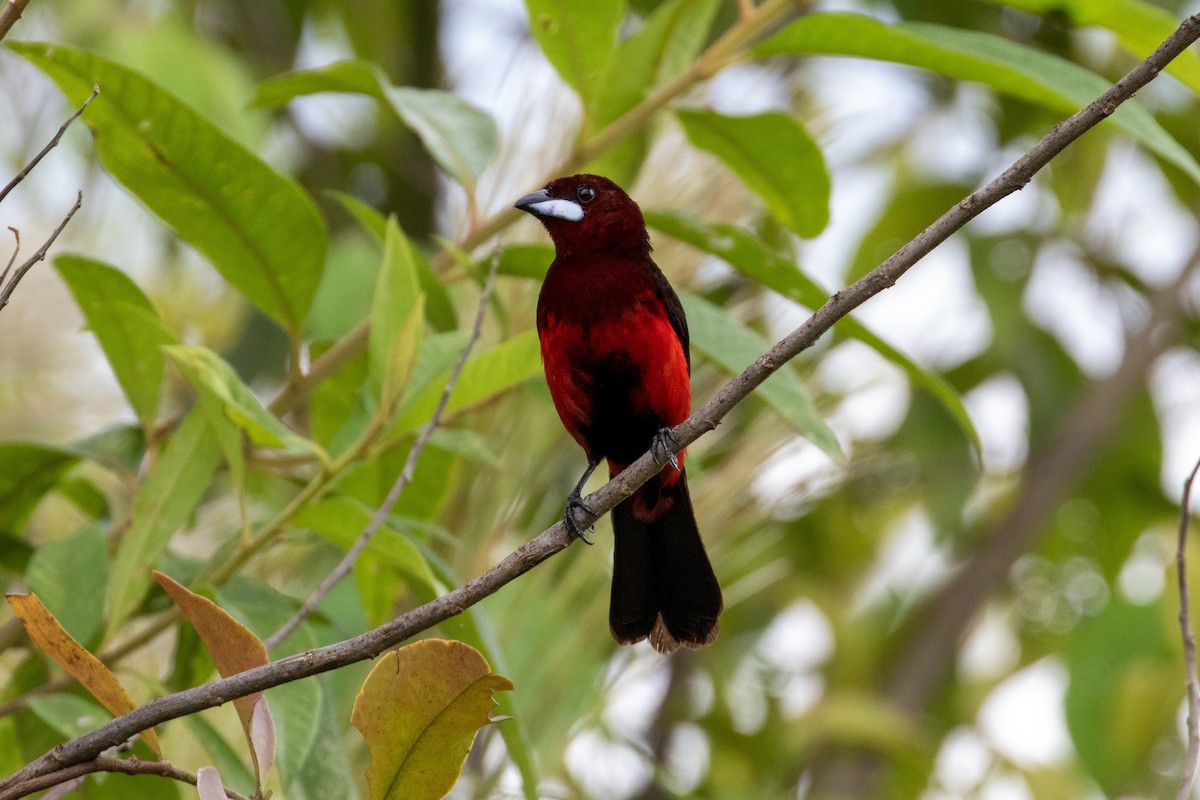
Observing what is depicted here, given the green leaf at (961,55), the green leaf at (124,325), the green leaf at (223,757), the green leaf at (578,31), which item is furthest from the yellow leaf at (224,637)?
the green leaf at (961,55)

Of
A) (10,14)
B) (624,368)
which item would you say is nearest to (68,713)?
(10,14)

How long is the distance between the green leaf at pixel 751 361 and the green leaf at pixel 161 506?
36.6 inches

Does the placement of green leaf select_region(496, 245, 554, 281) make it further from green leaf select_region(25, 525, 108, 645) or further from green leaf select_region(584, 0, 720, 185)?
green leaf select_region(25, 525, 108, 645)

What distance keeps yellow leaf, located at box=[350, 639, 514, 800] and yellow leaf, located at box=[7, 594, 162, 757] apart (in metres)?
0.30

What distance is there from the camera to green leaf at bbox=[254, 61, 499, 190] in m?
2.77

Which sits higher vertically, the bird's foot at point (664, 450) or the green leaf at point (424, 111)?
the green leaf at point (424, 111)

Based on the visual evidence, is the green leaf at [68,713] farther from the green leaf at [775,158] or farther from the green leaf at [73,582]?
the green leaf at [775,158]

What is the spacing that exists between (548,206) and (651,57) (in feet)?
1.20

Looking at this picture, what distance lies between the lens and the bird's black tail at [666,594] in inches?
113

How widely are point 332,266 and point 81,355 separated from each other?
699 millimetres

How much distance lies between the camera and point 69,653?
1798 millimetres

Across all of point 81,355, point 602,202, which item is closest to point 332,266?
point 81,355

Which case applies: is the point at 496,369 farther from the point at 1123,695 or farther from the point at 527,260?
the point at 1123,695

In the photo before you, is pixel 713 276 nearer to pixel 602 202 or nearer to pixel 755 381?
pixel 602 202
